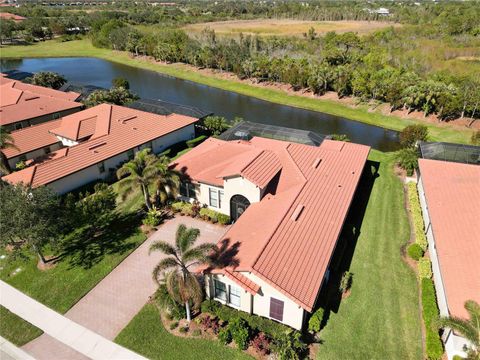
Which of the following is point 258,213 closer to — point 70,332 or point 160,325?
point 160,325

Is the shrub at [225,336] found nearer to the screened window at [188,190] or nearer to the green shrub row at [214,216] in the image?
the green shrub row at [214,216]

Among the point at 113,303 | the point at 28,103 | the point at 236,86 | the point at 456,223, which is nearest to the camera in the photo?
the point at 113,303

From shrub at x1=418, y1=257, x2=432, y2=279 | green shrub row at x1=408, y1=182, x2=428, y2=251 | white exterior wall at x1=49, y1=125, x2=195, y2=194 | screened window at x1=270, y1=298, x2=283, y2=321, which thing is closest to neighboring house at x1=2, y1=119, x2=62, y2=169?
→ white exterior wall at x1=49, y1=125, x2=195, y2=194

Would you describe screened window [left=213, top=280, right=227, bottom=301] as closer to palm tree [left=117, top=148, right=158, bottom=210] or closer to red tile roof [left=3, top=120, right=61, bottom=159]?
palm tree [left=117, top=148, right=158, bottom=210]

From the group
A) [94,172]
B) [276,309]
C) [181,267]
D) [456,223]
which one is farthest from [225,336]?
[94,172]

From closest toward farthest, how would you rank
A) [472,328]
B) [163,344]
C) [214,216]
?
Result: [472,328]
[163,344]
[214,216]

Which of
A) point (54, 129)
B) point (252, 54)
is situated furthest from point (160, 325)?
point (252, 54)

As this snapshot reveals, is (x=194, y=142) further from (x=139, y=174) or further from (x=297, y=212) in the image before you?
(x=297, y=212)
